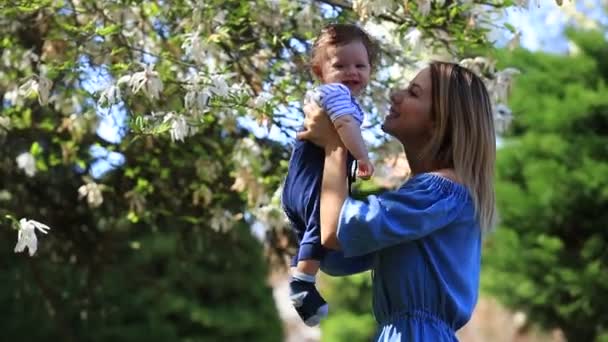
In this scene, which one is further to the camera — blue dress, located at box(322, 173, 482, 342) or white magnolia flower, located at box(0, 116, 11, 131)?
white magnolia flower, located at box(0, 116, 11, 131)

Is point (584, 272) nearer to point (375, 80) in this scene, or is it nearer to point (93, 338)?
point (93, 338)

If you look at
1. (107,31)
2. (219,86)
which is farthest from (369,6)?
(107,31)

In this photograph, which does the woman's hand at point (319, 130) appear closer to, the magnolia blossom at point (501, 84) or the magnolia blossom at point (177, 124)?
the magnolia blossom at point (177, 124)

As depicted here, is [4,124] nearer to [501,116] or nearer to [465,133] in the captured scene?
[501,116]

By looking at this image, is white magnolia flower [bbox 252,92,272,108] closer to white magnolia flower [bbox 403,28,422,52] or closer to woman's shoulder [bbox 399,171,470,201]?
white magnolia flower [bbox 403,28,422,52]

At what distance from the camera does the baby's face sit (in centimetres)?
278

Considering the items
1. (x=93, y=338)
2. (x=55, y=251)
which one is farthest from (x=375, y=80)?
(x=93, y=338)

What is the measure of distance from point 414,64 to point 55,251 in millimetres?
2774

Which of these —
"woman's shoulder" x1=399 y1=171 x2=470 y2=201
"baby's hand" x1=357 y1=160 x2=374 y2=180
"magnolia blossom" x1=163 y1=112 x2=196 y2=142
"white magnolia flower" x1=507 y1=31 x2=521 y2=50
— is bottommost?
"white magnolia flower" x1=507 y1=31 x2=521 y2=50

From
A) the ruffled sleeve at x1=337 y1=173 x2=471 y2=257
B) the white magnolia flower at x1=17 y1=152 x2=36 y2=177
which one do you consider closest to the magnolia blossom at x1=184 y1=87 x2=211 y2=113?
the ruffled sleeve at x1=337 y1=173 x2=471 y2=257

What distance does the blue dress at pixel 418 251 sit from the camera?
256 centimetres

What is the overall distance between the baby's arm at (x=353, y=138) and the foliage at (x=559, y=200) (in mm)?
7474

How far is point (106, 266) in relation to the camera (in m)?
7.25

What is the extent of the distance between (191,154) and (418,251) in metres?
2.75
